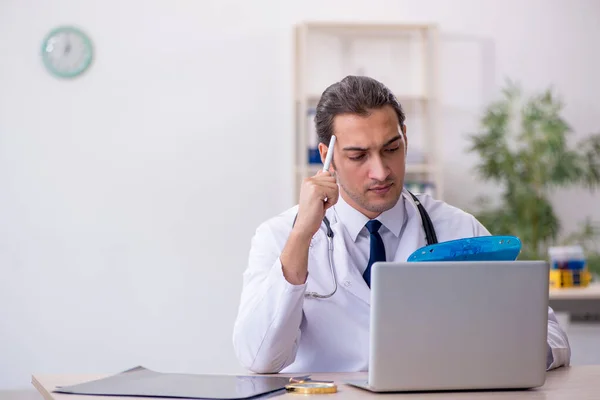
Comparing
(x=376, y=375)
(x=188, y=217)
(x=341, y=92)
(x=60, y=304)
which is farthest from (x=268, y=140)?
(x=376, y=375)

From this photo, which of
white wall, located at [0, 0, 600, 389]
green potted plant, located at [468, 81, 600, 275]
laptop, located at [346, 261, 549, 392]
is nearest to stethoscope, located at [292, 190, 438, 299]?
laptop, located at [346, 261, 549, 392]

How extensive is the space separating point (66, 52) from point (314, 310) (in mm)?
3248

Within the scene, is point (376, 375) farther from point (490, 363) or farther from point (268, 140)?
point (268, 140)

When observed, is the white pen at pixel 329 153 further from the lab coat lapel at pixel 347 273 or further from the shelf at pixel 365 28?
the shelf at pixel 365 28

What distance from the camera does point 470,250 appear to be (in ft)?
4.99

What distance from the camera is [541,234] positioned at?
15.4ft

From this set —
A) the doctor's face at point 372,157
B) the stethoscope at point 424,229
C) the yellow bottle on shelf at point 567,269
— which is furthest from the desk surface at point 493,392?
the yellow bottle on shelf at point 567,269

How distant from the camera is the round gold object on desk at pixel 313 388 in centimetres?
152

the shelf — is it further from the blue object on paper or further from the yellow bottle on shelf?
the blue object on paper

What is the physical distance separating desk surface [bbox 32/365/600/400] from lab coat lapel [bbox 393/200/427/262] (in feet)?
1.25

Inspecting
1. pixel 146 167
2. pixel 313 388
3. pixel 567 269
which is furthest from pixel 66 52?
pixel 313 388

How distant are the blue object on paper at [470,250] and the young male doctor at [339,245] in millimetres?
363

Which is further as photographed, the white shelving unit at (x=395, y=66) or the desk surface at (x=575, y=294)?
the white shelving unit at (x=395, y=66)

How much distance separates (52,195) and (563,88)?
9.98 ft
